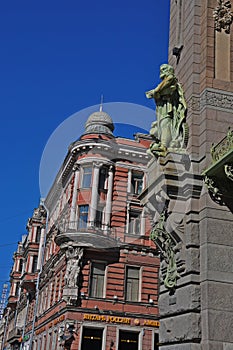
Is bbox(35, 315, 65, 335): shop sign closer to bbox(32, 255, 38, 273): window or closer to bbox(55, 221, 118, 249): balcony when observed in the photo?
bbox(55, 221, 118, 249): balcony

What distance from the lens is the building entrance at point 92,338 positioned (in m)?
29.4

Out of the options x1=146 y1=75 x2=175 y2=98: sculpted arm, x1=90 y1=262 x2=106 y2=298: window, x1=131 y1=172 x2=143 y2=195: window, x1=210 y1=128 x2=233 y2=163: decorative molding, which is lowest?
x1=210 y1=128 x2=233 y2=163: decorative molding

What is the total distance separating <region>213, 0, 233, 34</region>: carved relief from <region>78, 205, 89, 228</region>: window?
20.0 meters

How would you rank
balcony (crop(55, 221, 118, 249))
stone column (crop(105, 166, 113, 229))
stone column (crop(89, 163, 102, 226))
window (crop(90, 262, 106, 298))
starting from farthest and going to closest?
stone column (crop(105, 166, 113, 229)) < stone column (crop(89, 163, 102, 226)) < window (crop(90, 262, 106, 298)) < balcony (crop(55, 221, 118, 249))

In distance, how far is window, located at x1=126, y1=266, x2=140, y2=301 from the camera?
103 feet

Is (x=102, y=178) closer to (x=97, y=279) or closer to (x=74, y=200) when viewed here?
(x=74, y=200)

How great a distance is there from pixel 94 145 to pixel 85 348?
13.2 meters

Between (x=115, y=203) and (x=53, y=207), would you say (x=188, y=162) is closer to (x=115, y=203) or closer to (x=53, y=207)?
(x=115, y=203)

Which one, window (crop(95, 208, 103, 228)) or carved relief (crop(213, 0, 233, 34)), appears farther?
window (crop(95, 208, 103, 228))

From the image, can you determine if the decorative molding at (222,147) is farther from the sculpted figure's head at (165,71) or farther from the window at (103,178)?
the window at (103,178)

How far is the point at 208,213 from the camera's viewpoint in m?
11.4

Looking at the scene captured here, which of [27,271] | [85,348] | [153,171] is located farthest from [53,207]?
[153,171]

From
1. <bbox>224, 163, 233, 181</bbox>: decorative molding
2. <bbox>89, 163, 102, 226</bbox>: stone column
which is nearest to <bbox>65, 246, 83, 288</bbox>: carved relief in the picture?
<bbox>89, 163, 102, 226</bbox>: stone column

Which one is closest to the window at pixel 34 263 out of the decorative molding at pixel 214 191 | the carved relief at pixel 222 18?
the carved relief at pixel 222 18
